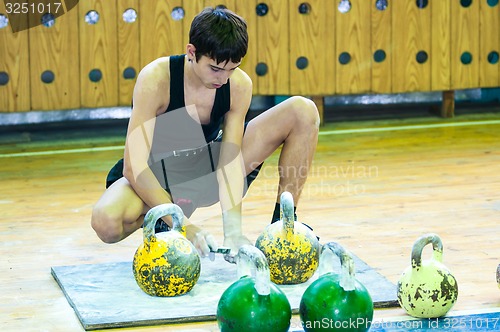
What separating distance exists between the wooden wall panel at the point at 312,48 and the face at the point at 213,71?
2.69m

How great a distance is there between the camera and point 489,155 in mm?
5195

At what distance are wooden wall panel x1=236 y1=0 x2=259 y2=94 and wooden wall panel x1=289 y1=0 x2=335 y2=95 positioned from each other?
0.72 feet

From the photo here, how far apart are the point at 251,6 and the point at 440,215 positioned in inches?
84.7

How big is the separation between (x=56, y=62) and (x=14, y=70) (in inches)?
9.0

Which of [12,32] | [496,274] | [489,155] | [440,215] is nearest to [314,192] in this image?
[440,215]

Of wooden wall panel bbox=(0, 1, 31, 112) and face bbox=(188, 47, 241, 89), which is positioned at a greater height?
face bbox=(188, 47, 241, 89)

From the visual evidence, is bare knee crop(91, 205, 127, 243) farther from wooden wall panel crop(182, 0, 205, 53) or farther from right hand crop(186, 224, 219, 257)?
wooden wall panel crop(182, 0, 205, 53)

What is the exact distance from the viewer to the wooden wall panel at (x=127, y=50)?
18.1ft

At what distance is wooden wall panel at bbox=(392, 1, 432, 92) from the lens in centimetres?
591

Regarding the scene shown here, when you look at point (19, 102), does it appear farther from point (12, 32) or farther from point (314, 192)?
point (314, 192)

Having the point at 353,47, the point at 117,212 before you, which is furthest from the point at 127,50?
the point at 117,212

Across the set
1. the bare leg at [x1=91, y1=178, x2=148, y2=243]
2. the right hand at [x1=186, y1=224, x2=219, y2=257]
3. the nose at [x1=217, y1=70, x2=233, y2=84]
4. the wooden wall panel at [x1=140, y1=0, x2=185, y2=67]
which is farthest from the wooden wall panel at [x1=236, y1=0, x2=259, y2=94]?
the right hand at [x1=186, y1=224, x2=219, y2=257]

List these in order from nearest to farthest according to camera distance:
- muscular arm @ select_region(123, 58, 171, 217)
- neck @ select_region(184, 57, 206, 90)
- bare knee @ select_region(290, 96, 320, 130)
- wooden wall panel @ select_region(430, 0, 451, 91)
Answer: muscular arm @ select_region(123, 58, 171, 217) → neck @ select_region(184, 57, 206, 90) → bare knee @ select_region(290, 96, 320, 130) → wooden wall panel @ select_region(430, 0, 451, 91)

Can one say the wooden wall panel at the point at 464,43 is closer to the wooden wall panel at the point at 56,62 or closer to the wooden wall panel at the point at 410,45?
the wooden wall panel at the point at 410,45
